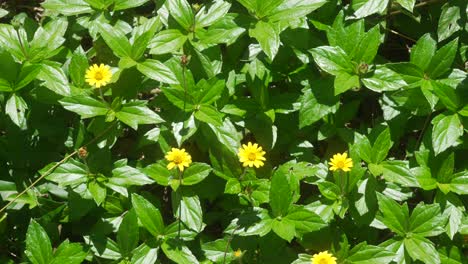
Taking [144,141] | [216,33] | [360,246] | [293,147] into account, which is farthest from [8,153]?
[360,246]

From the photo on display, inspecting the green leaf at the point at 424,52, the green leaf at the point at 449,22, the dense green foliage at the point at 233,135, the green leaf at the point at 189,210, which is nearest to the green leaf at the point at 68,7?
the dense green foliage at the point at 233,135

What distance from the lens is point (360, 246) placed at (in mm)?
2338

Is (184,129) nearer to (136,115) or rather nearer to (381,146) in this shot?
(136,115)

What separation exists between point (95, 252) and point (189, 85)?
2.31 feet

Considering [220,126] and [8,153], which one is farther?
[8,153]

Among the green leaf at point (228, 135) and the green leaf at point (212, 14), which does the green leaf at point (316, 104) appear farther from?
the green leaf at point (212, 14)

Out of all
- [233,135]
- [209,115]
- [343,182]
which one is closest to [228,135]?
[233,135]

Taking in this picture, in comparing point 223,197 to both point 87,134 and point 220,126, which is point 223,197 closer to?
point 220,126

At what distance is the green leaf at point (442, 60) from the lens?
7.95 feet

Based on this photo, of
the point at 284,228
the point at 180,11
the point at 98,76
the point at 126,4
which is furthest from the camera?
the point at 126,4

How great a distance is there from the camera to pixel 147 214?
7.73 feet

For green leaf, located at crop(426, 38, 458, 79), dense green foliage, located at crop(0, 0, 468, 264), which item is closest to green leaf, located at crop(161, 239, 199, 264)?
dense green foliage, located at crop(0, 0, 468, 264)

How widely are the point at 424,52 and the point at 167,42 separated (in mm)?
968

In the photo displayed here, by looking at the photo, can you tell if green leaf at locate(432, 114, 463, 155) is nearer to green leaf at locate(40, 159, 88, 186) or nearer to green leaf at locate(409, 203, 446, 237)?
green leaf at locate(409, 203, 446, 237)
